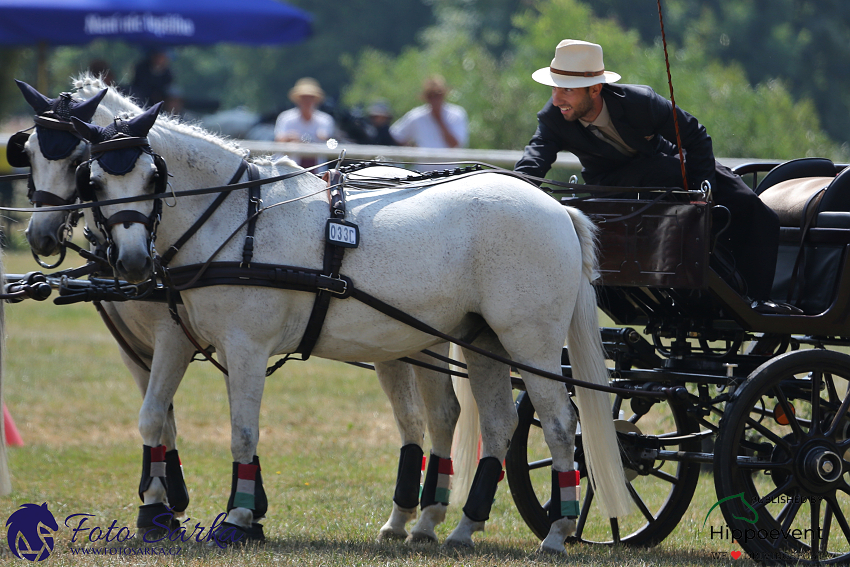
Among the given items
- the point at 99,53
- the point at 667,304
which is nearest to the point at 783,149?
the point at 667,304

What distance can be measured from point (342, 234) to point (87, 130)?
1.15m

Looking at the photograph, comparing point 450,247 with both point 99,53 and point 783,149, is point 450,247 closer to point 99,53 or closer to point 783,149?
point 783,149

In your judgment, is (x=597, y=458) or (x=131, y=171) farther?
(x=597, y=458)

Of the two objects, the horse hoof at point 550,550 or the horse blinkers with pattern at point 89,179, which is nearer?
the horse blinkers with pattern at point 89,179

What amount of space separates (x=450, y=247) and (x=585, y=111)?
109cm

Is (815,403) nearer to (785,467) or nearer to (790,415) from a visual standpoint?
(790,415)

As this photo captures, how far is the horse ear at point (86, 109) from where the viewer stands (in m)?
4.40

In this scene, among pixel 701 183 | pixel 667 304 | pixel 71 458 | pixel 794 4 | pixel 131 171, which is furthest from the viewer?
pixel 794 4

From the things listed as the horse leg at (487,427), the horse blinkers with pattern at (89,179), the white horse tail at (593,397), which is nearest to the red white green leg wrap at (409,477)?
the horse leg at (487,427)

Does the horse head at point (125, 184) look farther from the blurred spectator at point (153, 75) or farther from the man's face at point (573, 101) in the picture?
the blurred spectator at point (153, 75)

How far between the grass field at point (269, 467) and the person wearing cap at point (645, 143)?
1.48 meters

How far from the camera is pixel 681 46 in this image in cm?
3058

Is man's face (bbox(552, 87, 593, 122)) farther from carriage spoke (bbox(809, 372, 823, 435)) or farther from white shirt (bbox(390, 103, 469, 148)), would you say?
white shirt (bbox(390, 103, 469, 148))

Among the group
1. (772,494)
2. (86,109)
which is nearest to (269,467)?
(86,109)
